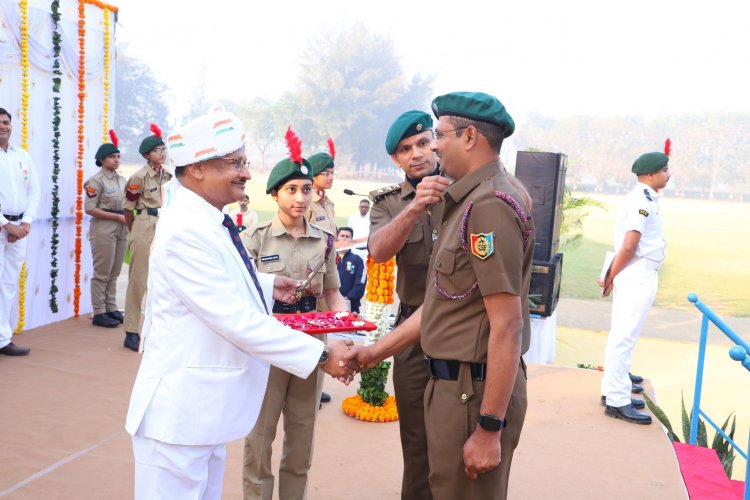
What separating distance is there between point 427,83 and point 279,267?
119ft

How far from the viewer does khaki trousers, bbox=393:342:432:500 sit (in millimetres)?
2932

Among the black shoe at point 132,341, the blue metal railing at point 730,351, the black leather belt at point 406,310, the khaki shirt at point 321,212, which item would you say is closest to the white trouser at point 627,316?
the blue metal railing at point 730,351

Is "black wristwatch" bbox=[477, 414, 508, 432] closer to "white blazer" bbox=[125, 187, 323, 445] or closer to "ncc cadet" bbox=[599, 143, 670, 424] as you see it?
"white blazer" bbox=[125, 187, 323, 445]

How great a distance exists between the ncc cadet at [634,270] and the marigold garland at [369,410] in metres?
1.72

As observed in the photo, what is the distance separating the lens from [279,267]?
10.4ft

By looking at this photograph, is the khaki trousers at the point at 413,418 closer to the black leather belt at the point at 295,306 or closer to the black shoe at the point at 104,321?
the black leather belt at the point at 295,306

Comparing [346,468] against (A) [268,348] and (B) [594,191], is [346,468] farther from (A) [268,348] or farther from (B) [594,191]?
(B) [594,191]

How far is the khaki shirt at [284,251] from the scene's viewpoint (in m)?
3.19

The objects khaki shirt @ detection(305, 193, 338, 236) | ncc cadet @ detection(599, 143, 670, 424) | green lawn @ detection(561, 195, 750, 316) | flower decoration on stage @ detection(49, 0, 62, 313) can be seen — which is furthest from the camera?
green lawn @ detection(561, 195, 750, 316)

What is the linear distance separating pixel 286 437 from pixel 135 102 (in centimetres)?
3906

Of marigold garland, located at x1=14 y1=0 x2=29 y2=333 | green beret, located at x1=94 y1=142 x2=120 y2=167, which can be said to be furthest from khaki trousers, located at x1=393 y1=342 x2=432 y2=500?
green beret, located at x1=94 y1=142 x2=120 y2=167

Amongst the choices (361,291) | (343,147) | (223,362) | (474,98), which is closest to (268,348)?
(223,362)

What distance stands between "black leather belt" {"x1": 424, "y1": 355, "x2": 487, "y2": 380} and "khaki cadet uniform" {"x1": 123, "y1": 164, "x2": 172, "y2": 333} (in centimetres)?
485

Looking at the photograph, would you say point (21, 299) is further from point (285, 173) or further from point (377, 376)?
point (285, 173)
